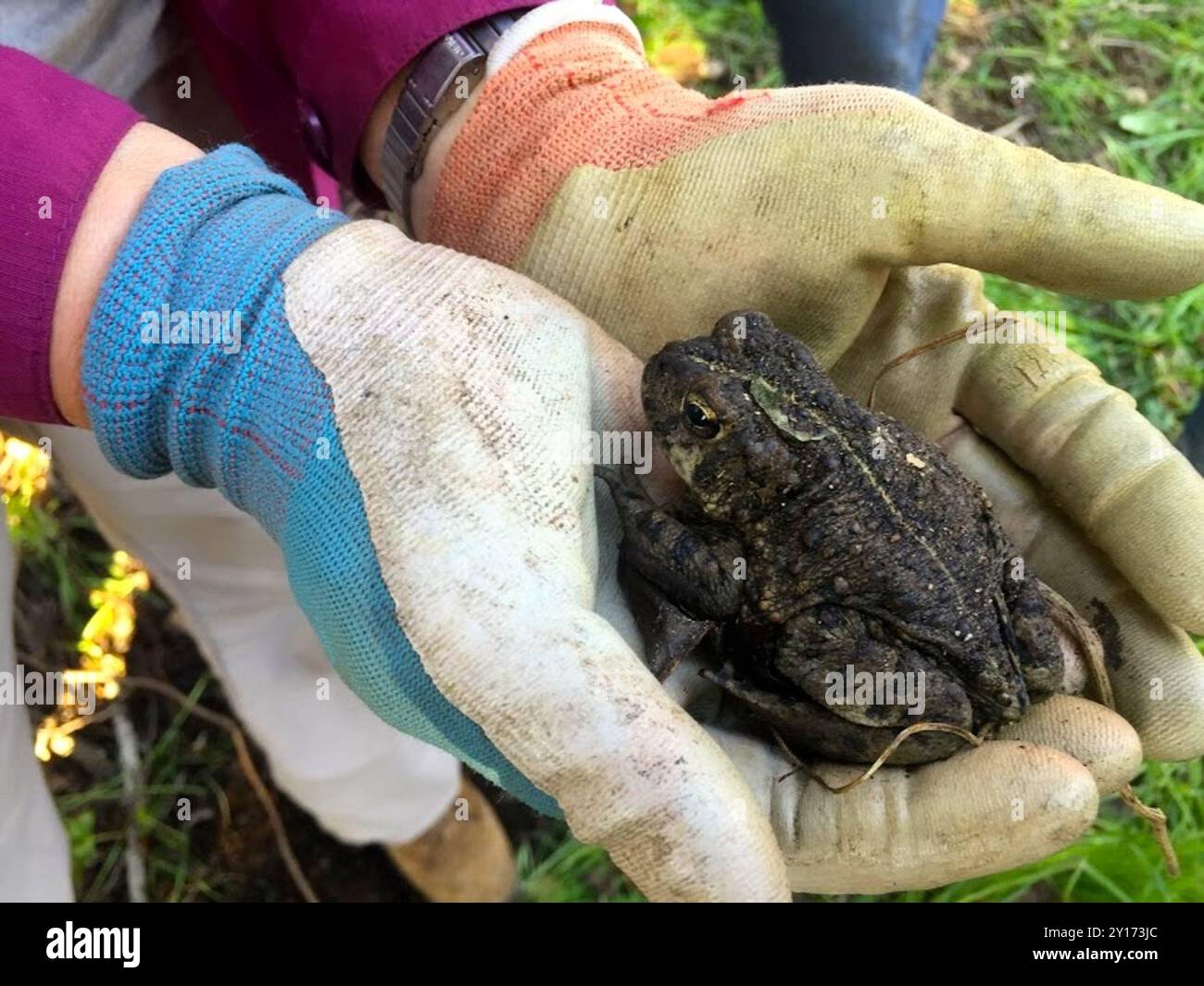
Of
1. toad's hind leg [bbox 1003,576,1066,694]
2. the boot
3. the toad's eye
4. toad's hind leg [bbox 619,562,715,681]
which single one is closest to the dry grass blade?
the boot

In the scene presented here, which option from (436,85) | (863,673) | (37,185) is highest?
(436,85)

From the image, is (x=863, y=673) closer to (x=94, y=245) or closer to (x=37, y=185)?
(x=94, y=245)

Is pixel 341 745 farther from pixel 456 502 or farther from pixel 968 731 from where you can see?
pixel 968 731

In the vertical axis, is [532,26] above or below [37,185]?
above

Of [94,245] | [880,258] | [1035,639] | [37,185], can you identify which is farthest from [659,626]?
[37,185]

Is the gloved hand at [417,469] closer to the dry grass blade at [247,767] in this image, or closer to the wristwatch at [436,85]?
the wristwatch at [436,85]

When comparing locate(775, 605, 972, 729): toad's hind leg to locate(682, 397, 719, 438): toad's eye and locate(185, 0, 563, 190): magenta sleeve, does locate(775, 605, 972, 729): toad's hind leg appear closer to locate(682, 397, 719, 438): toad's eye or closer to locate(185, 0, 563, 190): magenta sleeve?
locate(682, 397, 719, 438): toad's eye
